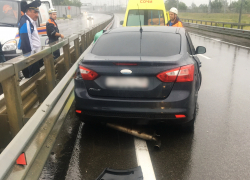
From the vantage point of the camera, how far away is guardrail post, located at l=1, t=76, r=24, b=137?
327 cm

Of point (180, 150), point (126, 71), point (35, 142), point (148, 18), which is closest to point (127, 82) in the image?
point (126, 71)

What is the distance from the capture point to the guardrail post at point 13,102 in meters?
3.27

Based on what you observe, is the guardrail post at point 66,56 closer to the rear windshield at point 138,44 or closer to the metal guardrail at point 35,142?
the rear windshield at point 138,44

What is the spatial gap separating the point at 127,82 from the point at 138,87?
0.51 ft

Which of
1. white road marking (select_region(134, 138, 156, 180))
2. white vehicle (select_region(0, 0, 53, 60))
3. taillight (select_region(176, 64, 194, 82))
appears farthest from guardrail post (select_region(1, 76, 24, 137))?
white vehicle (select_region(0, 0, 53, 60))

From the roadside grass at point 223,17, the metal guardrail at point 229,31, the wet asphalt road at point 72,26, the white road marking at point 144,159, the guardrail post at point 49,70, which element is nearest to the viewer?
the white road marking at point 144,159

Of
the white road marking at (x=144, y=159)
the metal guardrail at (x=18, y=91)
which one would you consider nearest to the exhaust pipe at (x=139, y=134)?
the white road marking at (x=144, y=159)

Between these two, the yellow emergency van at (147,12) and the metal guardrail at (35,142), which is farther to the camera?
the yellow emergency van at (147,12)

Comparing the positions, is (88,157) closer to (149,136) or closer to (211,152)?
(149,136)

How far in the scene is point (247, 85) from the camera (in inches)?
311

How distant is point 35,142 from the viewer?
309 centimetres

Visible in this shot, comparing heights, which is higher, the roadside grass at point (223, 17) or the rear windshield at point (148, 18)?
the rear windshield at point (148, 18)

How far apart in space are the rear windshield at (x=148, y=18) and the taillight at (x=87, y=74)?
8.66 metres

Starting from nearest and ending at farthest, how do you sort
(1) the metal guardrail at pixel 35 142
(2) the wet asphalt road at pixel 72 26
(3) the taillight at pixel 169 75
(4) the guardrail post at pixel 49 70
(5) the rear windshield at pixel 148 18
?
(1) the metal guardrail at pixel 35 142
(3) the taillight at pixel 169 75
(4) the guardrail post at pixel 49 70
(5) the rear windshield at pixel 148 18
(2) the wet asphalt road at pixel 72 26
